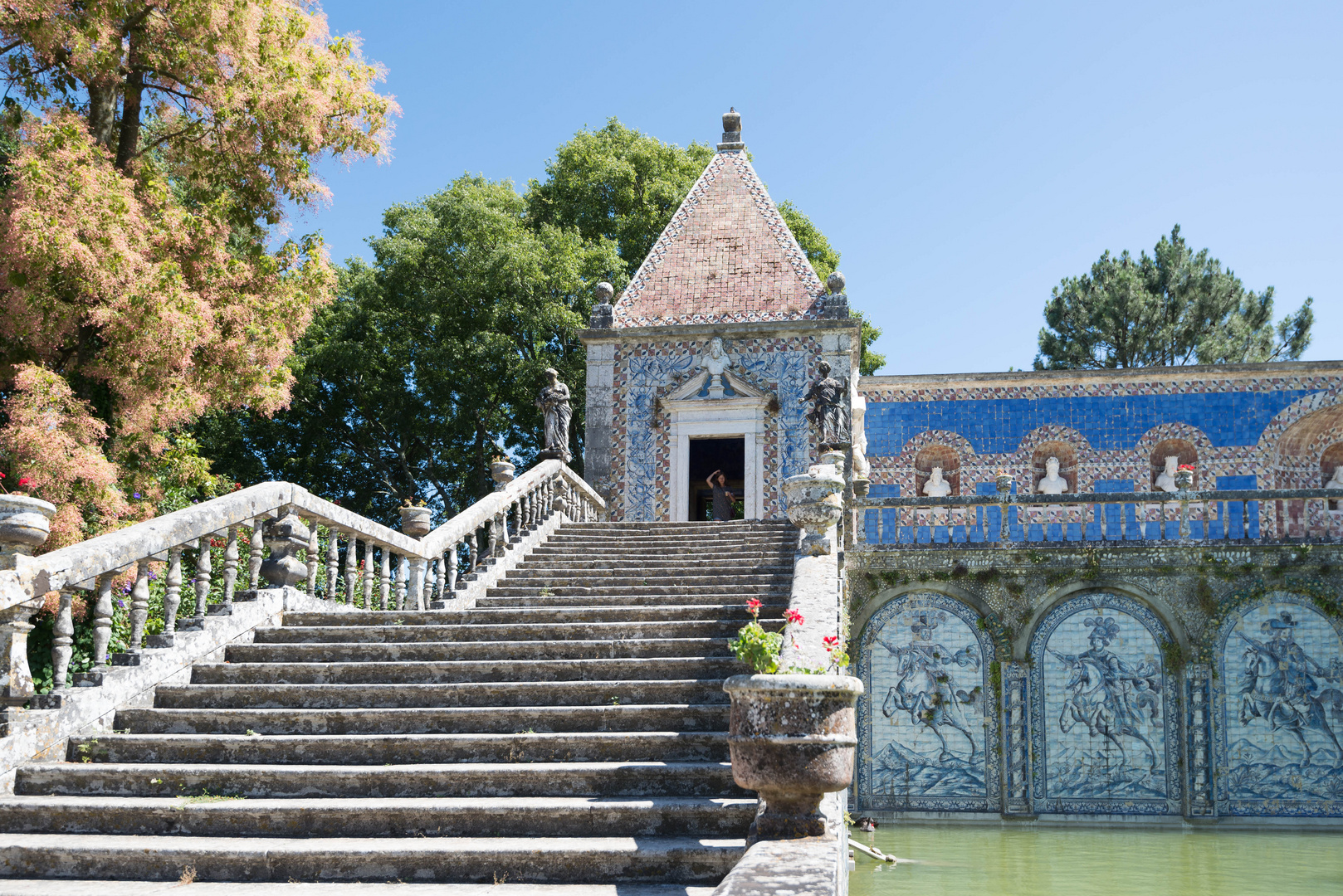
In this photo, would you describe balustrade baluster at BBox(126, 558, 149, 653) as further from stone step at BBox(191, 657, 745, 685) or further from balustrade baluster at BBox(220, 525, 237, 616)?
balustrade baluster at BBox(220, 525, 237, 616)

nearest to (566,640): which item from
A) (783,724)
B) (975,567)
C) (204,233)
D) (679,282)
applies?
(783,724)

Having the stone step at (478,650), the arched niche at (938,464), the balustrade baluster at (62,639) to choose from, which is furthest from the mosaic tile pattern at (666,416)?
the balustrade baluster at (62,639)

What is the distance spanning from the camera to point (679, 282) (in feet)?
62.2

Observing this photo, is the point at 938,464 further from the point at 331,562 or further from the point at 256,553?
the point at 256,553

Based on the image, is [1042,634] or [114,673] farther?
[1042,634]

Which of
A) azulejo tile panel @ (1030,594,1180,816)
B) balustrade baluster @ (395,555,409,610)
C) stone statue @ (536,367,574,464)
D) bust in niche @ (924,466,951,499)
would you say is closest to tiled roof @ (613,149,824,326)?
stone statue @ (536,367,574,464)

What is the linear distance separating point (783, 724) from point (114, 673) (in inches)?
171

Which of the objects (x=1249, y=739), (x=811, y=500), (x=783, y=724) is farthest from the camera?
(x=1249, y=739)

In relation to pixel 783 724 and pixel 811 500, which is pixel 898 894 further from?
pixel 783 724

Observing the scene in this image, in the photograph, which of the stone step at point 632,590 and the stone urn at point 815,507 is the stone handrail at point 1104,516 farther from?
the stone urn at point 815,507

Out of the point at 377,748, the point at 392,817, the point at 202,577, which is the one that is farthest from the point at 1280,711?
the point at 202,577

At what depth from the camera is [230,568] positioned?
26.7 feet

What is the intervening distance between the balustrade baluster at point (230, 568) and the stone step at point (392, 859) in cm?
274

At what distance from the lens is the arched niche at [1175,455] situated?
752 inches
